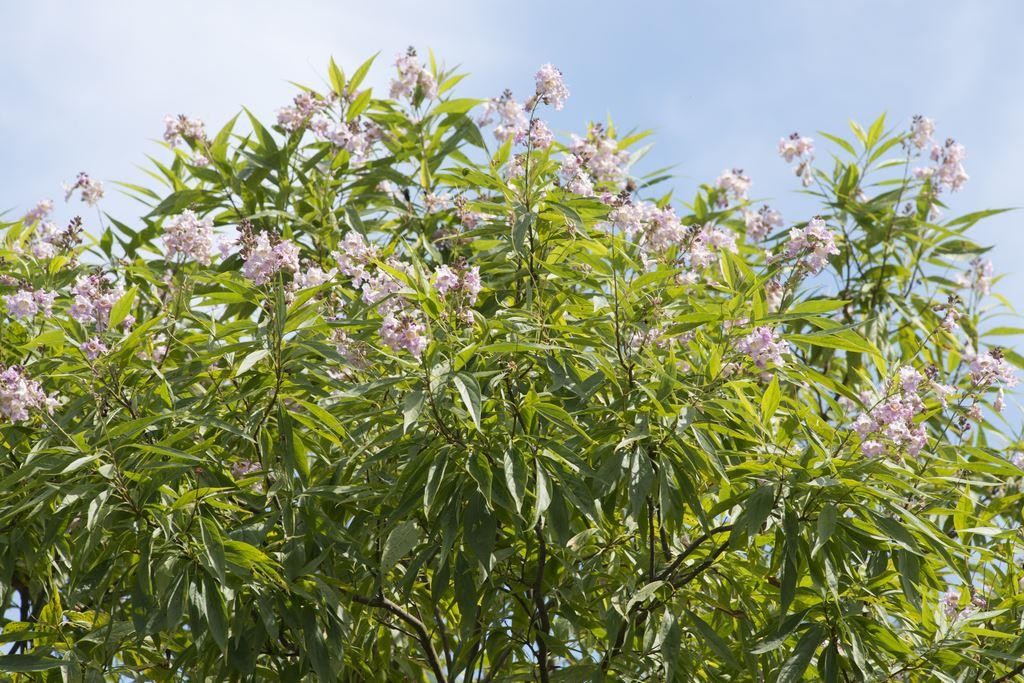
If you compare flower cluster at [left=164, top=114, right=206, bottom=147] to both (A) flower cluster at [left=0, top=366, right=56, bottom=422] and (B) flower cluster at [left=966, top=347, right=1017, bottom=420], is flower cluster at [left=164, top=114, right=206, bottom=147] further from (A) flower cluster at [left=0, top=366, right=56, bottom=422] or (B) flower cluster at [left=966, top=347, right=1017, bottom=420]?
(B) flower cluster at [left=966, top=347, right=1017, bottom=420]

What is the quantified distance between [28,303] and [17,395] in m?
0.36

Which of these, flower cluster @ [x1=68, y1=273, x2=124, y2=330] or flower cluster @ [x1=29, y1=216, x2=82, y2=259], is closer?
flower cluster @ [x1=68, y1=273, x2=124, y2=330]

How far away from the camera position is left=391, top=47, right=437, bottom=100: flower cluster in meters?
4.15

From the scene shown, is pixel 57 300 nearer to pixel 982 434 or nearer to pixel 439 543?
pixel 439 543

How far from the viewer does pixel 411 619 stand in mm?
3020

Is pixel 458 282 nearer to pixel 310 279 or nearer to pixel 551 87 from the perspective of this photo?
pixel 310 279

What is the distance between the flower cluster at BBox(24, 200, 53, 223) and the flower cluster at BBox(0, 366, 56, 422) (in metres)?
1.52

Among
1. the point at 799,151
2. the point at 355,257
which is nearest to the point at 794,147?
the point at 799,151

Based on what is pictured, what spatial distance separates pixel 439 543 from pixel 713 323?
844mm

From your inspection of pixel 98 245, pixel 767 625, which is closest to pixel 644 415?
pixel 767 625

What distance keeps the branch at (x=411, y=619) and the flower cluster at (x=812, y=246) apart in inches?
51.5

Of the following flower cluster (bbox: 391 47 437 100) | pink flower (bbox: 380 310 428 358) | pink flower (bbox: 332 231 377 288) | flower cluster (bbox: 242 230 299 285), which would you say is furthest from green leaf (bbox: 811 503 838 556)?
flower cluster (bbox: 391 47 437 100)

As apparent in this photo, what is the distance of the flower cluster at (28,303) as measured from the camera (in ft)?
9.74

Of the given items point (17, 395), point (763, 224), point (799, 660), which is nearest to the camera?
point (17, 395)
